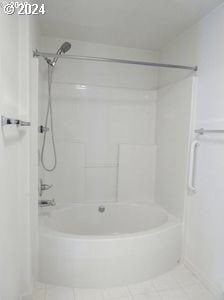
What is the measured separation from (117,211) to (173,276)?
92 centimetres

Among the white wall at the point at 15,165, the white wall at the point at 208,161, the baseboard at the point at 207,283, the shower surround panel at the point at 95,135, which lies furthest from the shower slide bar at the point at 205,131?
the white wall at the point at 15,165

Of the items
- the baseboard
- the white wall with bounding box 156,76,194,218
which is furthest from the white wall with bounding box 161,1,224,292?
the white wall with bounding box 156,76,194,218

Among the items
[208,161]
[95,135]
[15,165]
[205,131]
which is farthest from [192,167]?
[15,165]

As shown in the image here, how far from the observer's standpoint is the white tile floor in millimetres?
1845

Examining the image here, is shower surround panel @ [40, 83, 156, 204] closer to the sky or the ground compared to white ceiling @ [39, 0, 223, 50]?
closer to the ground

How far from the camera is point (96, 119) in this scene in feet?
9.24

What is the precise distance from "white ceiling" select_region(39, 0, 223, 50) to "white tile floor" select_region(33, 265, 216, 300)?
7.73ft

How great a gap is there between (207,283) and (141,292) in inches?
23.0

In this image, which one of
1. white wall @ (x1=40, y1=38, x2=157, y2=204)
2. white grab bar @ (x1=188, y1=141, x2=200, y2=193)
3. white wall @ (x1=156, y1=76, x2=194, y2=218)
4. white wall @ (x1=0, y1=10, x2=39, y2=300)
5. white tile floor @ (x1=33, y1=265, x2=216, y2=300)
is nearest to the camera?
white wall @ (x1=0, y1=10, x2=39, y2=300)

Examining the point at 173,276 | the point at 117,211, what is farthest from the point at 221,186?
the point at 117,211

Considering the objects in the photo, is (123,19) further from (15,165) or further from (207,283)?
(207,283)

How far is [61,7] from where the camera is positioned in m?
1.96

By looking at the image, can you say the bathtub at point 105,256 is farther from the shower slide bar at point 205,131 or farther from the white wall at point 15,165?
the shower slide bar at point 205,131

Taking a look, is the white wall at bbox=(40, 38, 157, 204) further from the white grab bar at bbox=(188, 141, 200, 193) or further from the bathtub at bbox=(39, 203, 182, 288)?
the white grab bar at bbox=(188, 141, 200, 193)
